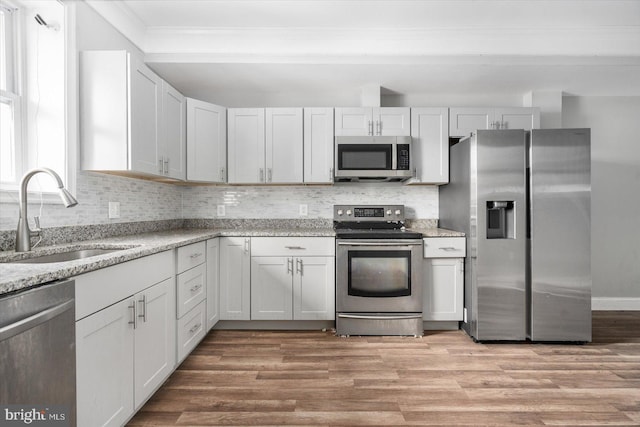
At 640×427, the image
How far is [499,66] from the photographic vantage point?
123 inches

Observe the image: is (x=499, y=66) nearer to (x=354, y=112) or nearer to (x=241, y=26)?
(x=354, y=112)

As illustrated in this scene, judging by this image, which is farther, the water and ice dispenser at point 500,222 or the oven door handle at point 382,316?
the oven door handle at point 382,316

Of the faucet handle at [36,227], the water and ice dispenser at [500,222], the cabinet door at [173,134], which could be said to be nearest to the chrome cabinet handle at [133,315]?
the faucet handle at [36,227]

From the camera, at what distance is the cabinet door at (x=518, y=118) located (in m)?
3.53

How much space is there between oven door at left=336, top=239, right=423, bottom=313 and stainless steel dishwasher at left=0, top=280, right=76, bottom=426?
2.13 m

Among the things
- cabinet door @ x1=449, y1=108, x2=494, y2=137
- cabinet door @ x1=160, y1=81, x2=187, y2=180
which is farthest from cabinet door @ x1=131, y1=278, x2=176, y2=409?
cabinet door @ x1=449, y1=108, x2=494, y2=137

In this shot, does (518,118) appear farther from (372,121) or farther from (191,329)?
(191,329)

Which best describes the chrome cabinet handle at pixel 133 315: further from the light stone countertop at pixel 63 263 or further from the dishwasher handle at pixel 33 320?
the dishwasher handle at pixel 33 320

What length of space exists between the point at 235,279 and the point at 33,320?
211 centimetres

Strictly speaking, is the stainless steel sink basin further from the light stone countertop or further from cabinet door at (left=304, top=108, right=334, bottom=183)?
cabinet door at (left=304, top=108, right=334, bottom=183)

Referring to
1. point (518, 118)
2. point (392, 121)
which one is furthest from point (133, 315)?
point (518, 118)

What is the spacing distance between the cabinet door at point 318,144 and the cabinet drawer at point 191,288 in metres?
1.36

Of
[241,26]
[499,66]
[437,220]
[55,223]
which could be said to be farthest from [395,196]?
[55,223]

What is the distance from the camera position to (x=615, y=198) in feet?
12.8
